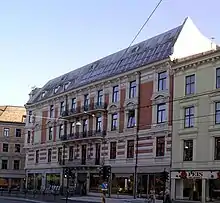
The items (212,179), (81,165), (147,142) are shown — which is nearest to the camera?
(212,179)

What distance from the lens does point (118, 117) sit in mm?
58438

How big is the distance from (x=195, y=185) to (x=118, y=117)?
14.4m

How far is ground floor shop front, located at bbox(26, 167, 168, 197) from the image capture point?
52.4 metres

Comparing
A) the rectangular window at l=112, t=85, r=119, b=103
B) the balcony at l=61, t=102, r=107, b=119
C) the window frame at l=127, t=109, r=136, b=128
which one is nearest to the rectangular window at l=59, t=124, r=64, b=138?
the balcony at l=61, t=102, r=107, b=119

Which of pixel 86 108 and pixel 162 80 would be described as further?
pixel 86 108

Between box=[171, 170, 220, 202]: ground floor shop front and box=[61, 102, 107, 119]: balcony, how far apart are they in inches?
596

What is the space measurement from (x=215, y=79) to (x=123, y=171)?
1605 cm

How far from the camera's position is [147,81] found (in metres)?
54.6

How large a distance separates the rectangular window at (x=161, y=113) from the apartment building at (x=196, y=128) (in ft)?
5.93

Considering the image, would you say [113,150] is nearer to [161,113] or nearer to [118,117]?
[118,117]

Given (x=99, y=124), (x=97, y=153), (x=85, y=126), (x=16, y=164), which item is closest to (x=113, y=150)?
(x=97, y=153)

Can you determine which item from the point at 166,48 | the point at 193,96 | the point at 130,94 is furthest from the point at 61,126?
the point at 193,96

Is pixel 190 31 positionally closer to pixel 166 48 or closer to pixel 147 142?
pixel 166 48

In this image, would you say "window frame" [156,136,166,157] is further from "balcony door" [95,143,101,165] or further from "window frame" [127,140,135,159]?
"balcony door" [95,143,101,165]
